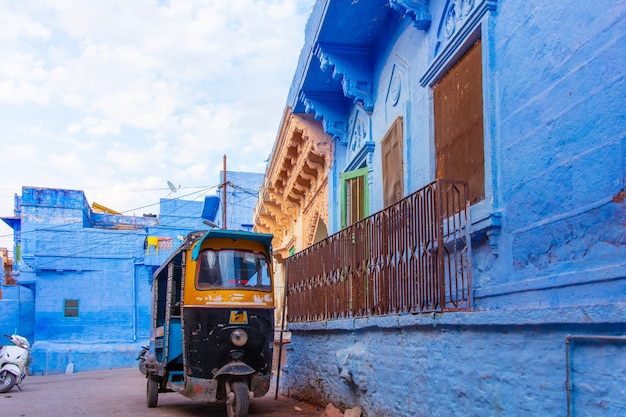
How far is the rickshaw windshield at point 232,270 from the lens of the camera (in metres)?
8.97

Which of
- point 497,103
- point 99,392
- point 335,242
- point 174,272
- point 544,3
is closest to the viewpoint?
point 544,3

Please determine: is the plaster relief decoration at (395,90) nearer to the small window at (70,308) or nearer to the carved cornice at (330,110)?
the carved cornice at (330,110)

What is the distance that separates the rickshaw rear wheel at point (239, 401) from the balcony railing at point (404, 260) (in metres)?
1.45

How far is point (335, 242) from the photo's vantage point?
29.0 feet

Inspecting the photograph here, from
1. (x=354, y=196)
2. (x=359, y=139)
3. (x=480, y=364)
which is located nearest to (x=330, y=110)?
(x=359, y=139)

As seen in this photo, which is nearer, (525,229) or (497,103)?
(525,229)

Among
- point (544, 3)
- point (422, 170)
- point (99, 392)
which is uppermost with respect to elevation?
point (544, 3)

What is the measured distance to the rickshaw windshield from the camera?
8.97 metres

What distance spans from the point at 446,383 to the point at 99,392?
38.0 ft

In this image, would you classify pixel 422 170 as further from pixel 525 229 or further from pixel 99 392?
pixel 99 392

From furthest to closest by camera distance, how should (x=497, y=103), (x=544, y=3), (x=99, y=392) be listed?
(x=99, y=392) < (x=497, y=103) < (x=544, y=3)

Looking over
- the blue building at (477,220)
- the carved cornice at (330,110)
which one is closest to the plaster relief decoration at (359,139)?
the blue building at (477,220)

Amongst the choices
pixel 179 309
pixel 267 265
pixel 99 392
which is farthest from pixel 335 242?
pixel 99 392

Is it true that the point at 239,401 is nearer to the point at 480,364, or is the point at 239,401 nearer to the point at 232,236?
the point at 232,236
